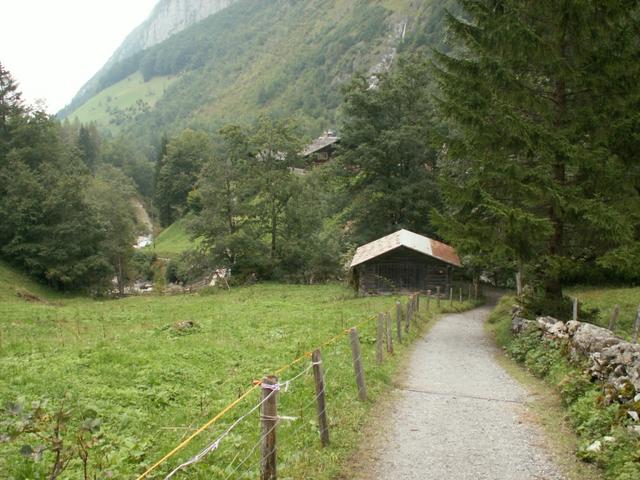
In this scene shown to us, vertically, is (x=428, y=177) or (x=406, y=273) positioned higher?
(x=428, y=177)

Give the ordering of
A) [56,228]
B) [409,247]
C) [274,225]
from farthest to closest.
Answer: [274,225] → [56,228] → [409,247]

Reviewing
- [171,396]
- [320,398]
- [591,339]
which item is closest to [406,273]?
[591,339]

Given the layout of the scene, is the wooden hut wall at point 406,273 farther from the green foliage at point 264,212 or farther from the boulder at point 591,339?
the boulder at point 591,339

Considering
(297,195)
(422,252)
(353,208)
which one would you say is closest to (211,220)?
(297,195)

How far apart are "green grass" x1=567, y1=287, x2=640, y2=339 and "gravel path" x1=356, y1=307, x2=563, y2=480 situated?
260 inches

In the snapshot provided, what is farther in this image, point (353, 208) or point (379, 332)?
point (353, 208)

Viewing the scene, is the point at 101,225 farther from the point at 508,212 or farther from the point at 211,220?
the point at 508,212

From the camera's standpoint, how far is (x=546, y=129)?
16.4 m

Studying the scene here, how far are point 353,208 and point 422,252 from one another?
12.2 metres

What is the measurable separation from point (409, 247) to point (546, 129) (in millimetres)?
20777

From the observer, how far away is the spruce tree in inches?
627

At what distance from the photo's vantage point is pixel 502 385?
12516 mm

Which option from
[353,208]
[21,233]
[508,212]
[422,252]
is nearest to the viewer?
[508,212]

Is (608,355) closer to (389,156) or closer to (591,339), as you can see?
(591,339)
